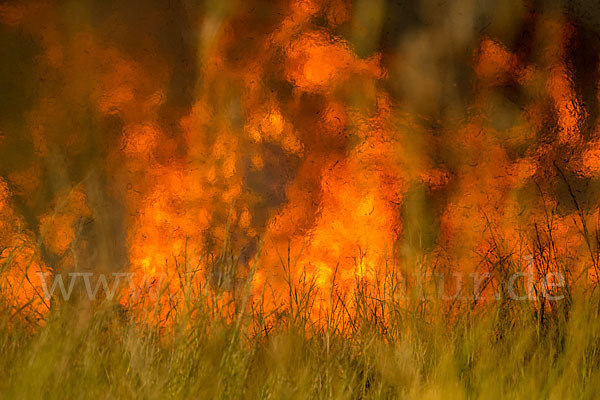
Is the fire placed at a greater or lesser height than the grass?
greater

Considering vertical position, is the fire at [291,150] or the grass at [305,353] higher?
the fire at [291,150]

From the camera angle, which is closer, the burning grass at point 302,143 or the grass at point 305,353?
the grass at point 305,353

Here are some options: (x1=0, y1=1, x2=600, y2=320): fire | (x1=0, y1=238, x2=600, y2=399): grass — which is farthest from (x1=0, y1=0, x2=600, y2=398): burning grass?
(x1=0, y1=238, x2=600, y2=399): grass

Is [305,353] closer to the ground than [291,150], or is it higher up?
closer to the ground

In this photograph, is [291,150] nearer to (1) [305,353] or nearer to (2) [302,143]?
(2) [302,143]

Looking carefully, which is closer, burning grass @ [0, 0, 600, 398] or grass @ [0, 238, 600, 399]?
grass @ [0, 238, 600, 399]

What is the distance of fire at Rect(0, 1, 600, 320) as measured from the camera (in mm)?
2004

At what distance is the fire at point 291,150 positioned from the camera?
6.57ft

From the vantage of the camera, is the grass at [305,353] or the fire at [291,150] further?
the fire at [291,150]

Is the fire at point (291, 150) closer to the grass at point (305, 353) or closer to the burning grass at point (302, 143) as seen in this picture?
the burning grass at point (302, 143)

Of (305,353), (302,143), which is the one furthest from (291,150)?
(305,353)

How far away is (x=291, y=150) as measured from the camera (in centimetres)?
210

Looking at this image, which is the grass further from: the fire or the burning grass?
the fire

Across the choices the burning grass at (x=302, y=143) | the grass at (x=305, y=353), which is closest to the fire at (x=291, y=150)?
the burning grass at (x=302, y=143)
